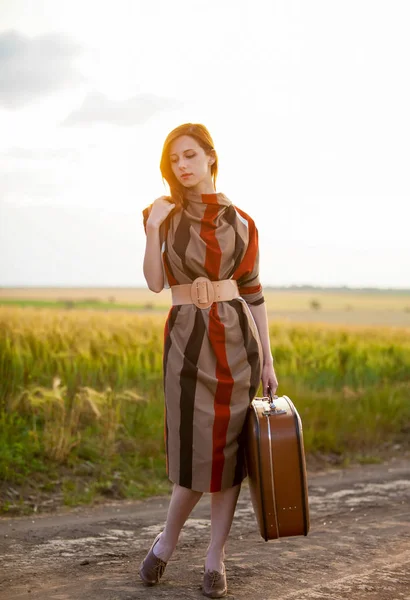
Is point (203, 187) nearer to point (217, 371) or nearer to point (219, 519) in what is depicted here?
point (217, 371)

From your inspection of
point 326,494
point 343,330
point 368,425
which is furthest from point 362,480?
point 343,330

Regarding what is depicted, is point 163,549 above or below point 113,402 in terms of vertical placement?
below

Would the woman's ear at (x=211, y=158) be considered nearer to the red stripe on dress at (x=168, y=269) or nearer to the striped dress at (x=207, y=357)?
the striped dress at (x=207, y=357)

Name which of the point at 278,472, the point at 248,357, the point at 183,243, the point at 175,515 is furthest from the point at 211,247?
the point at 175,515

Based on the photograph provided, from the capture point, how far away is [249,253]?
360cm

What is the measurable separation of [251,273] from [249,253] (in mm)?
87

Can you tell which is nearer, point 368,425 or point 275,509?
point 275,509

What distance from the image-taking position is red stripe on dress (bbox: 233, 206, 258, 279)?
140 inches

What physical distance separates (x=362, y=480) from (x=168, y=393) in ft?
11.2

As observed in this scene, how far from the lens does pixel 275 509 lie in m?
3.30

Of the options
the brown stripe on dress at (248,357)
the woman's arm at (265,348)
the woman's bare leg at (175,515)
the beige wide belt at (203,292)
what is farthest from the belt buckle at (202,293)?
the woman's bare leg at (175,515)

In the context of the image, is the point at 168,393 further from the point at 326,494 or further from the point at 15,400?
the point at 15,400

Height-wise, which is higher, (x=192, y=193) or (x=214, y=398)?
(x=192, y=193)

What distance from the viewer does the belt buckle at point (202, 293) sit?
3.41 m
